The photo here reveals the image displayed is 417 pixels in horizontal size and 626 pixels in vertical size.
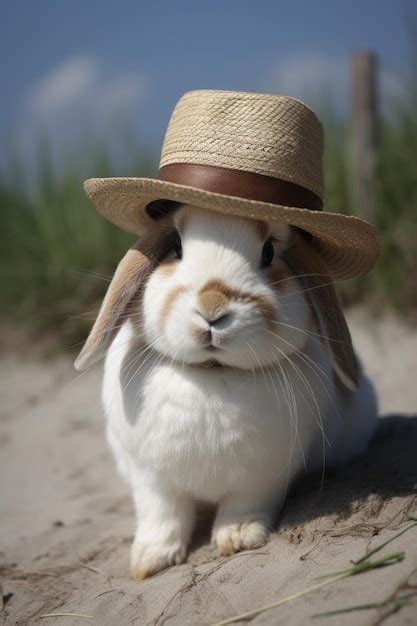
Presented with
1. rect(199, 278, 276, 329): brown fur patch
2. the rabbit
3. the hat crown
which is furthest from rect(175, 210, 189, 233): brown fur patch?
rect(199, 278, 276, 329): brown fur patch

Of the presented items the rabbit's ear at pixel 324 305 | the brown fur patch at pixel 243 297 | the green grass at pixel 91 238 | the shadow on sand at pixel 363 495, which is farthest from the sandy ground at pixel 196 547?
the green grass at pixel 91 238

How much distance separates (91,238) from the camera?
575 cm

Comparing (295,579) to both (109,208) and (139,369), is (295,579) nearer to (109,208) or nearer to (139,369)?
(139,369)

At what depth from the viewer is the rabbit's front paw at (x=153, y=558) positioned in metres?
2.20

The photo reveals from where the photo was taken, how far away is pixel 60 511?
3.13 m

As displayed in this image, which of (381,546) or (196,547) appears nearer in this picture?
(381,546)

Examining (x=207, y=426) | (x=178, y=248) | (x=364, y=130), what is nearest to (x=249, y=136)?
(x=178, y=248)

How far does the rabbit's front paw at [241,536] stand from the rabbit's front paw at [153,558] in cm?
14

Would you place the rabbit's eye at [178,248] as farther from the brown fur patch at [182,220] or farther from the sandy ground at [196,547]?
the sandy ground at [196,547]

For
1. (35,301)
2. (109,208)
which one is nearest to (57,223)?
(35,301)

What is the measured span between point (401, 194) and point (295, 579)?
4098mm

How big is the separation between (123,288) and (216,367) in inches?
15.0

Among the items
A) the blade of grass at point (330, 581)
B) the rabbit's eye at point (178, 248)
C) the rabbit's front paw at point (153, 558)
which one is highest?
the rabbit's eye at point (178, 248)

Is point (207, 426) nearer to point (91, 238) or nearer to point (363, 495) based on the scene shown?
point (363, 495)
